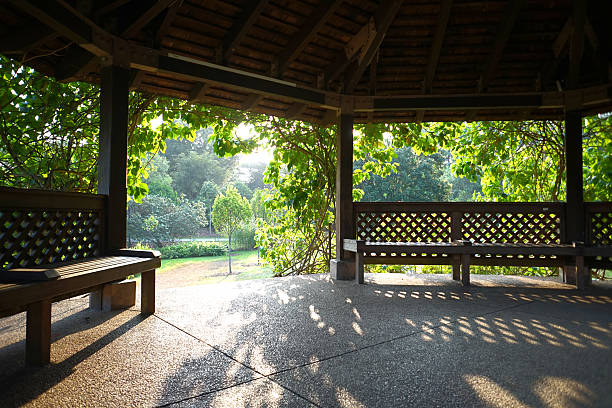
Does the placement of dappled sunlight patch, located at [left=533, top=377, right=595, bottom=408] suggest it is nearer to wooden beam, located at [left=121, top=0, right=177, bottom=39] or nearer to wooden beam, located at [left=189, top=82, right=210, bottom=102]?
wooden beam, located at [left=121, top=0, right=177, bottom=39]

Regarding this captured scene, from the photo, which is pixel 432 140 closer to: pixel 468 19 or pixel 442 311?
pixel 468 19

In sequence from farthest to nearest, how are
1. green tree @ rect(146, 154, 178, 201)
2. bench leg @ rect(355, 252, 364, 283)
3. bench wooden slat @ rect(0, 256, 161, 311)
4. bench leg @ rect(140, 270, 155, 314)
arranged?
green tree @ rect(146, 154, 178, 201) → bench leg @ rect(355, 252, 364, 283) → bench leg @ rect(140, 270, 155, 314) → bench wooden slat @ rect(0, 256, 161, 311)

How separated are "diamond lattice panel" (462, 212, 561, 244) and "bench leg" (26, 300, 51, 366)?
195 inches

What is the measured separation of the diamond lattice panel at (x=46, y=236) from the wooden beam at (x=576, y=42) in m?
5.07

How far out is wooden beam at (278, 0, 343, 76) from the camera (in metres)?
3.91

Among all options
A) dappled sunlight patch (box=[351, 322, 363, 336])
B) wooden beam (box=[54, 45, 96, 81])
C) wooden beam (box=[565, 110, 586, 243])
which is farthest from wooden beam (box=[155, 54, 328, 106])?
wooden beam (box=[565, 110, 586, 243])

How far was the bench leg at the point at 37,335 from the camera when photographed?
209 centimetres

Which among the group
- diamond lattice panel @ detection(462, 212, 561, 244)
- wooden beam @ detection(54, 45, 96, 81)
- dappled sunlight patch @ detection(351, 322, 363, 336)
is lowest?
dappled sunlight patch @ detection(351, 322, 363, 336)

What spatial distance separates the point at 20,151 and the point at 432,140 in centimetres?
620

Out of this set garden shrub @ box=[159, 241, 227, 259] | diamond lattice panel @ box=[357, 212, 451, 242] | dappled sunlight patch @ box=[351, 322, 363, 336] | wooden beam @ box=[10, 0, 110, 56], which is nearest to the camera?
wooden beam @ box=[10, 0, 110, 56]

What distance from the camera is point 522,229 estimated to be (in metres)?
5.31

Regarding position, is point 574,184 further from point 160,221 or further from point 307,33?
point 160,221

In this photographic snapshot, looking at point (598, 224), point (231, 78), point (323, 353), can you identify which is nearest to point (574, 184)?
point (598, 224)

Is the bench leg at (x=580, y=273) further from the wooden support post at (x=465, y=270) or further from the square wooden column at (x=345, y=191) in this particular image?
the square wooden column at (x=345, y=191)
